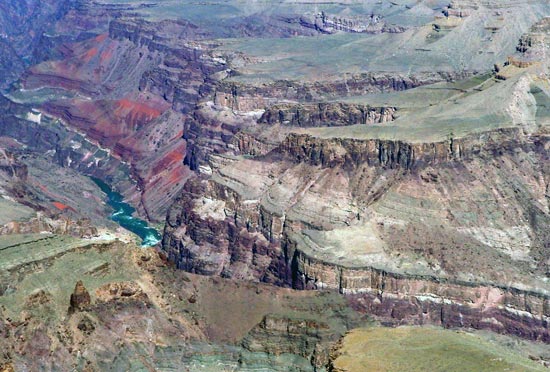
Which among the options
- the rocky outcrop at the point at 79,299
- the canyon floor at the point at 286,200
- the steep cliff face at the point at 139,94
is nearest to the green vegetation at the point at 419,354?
the canyon floor at the point at 286,200

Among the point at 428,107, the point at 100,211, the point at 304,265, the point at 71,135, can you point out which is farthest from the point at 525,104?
the point at 71,135

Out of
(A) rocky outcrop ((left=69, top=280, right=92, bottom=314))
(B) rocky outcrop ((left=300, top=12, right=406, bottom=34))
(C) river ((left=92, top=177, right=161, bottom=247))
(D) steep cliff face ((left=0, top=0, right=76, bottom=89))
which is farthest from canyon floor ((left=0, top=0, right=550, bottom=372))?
(D) steep cliff face ((left=0, top=0, right=76, bottom=89))

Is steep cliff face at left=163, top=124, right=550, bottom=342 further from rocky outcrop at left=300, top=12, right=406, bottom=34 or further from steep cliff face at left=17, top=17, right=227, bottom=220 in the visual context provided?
rocky outcrop at left=300, top=12, right=406, bottom=34

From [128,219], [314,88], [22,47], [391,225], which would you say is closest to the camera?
[391,225]

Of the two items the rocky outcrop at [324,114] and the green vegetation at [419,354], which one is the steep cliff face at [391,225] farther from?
the green vegetation at [419,354]

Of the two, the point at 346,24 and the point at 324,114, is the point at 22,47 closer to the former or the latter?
→ the point at 346,24

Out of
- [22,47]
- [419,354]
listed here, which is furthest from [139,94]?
[419,354]
